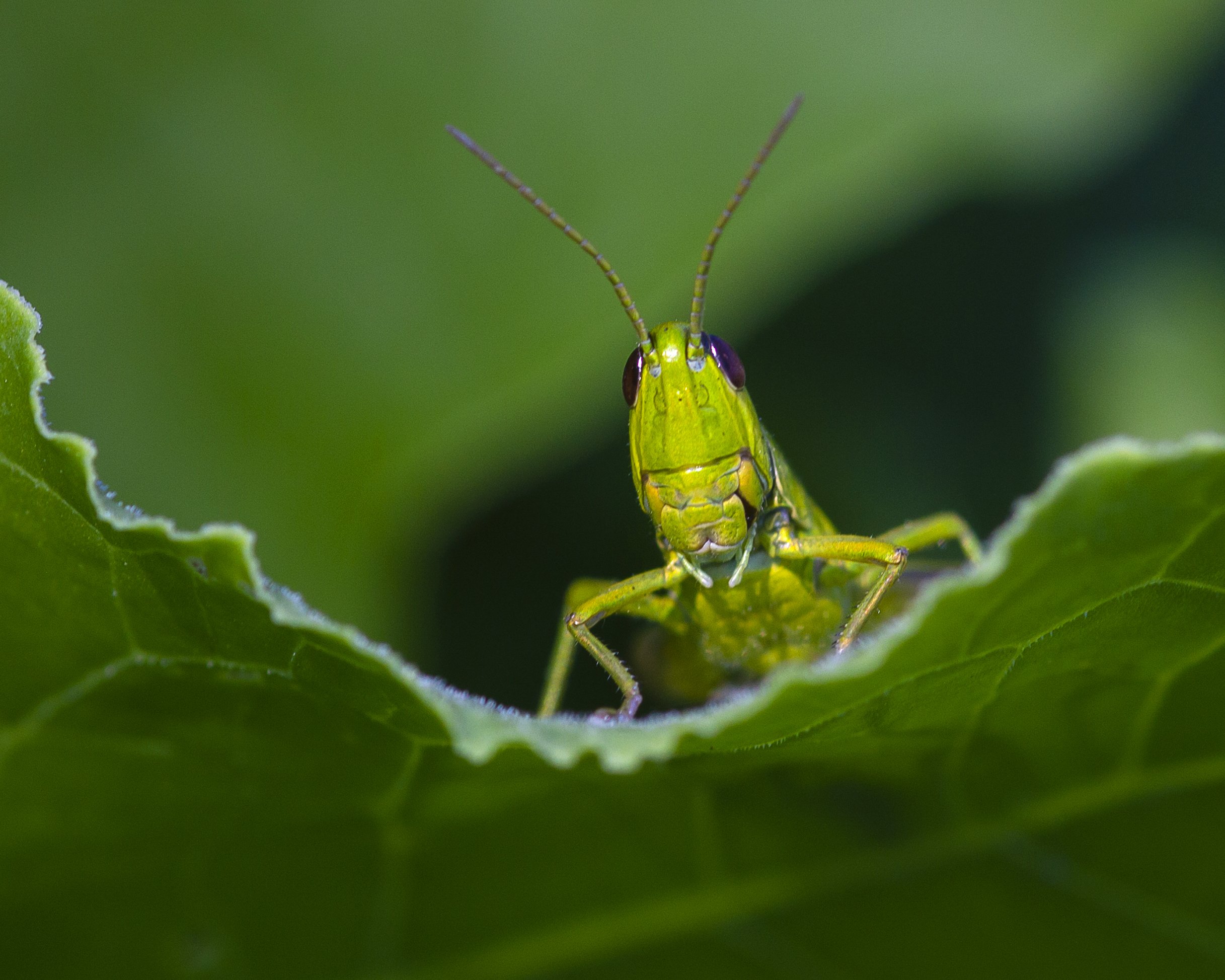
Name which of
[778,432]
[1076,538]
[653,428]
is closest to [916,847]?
[1076,538]

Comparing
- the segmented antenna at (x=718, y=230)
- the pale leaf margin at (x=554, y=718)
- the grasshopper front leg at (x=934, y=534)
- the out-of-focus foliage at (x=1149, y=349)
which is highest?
the segmented antenna at (x=718, y=230)

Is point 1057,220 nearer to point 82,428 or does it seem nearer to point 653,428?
point 653,428

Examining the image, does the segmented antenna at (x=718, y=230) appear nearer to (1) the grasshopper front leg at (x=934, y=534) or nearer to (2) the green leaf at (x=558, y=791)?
(1) the grasshopper front leg at (x=934, y=534)

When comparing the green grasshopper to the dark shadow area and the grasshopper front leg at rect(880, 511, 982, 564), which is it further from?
the dark shadow area

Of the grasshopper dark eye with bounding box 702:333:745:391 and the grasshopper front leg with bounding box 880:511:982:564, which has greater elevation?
the grasshopper dark eye with bounding box 702:333:745:391

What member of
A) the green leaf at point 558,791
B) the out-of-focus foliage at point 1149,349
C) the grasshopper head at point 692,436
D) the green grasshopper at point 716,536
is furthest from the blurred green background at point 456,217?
the green leaf at point 558,791

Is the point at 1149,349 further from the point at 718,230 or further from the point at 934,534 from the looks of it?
the point at 718,230

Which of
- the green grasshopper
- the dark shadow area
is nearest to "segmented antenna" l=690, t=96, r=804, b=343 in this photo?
the green grasshopper
